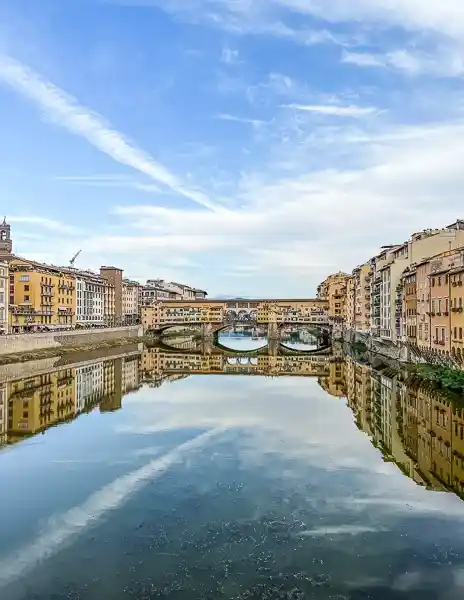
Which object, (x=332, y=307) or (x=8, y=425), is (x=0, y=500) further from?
(x=332, y=307)

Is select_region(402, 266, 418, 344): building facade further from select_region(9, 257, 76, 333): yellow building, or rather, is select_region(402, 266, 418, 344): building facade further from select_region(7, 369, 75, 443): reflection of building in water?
select_region(9, 257, 76, 333): yellow building

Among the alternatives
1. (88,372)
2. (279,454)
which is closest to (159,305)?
(88,372)

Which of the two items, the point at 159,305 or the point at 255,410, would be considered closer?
the point at 255,410

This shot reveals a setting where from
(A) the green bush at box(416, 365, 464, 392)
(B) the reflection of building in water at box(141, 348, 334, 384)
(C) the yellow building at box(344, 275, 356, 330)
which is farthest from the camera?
(C) the yellow building at box(344, 275, 356, 330)

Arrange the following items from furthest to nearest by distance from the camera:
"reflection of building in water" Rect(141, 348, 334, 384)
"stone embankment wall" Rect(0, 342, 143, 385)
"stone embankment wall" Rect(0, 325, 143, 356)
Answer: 1. "reflection of building in water" Rect(141, 348, 334, 384)
2. "stone embankment wall" Rect(0, 325, 143, 356)
3. "stone embankment wall" Rect(0, 342, 143, 385)

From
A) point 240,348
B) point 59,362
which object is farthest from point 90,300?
point 59,362

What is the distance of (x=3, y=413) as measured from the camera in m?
22.1

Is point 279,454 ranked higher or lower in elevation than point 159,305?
lower

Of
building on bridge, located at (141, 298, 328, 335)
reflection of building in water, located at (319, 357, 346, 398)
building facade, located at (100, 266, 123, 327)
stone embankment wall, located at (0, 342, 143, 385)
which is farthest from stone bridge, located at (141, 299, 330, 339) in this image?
Answer: reflection of building in water, located at (319, 357, 346, 398)

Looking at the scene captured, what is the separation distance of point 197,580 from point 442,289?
2328 centimetres

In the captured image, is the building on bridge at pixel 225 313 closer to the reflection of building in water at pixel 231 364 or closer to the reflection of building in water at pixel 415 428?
the reflection of building in water at pixel 231 364

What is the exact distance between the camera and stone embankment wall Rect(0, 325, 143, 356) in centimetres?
3827

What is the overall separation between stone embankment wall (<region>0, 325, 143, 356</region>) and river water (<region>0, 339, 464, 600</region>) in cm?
1363

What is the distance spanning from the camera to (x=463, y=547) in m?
9.55
